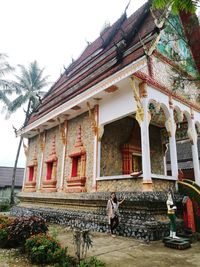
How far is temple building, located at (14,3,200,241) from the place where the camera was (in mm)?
6418

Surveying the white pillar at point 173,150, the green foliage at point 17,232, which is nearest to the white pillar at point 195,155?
the white pillar at point 173,150

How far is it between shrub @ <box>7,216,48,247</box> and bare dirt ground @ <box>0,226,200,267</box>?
0.27 metres

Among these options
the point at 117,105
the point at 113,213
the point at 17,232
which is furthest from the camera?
the point at 117,105

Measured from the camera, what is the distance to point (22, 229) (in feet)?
15.6

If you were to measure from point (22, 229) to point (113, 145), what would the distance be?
490 cm

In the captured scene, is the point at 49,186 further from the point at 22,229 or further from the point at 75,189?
the point at 22,229

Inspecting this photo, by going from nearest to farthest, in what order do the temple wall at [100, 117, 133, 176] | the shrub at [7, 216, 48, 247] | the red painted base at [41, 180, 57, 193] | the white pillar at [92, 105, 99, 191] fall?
the shrub at [7, 216, 48, 247] < the white pillar at [92, 105, 99, 191] < the temple wall at [100, 117, 133, 176] < the red painted base at [41, 180, 57, 193]

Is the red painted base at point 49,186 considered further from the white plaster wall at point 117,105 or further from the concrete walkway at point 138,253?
the concrete walkway at point 138,253

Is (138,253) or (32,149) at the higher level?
(32,149)

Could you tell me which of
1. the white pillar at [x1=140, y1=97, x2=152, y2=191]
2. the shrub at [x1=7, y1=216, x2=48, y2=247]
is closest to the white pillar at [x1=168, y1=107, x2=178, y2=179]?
the white pillar at [x1=140, y1=97, x2=152, y2=191]

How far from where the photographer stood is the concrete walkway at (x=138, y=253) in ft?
11.7

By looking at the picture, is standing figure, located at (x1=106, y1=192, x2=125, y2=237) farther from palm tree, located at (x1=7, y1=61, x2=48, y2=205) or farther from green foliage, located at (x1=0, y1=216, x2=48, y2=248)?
palm tree, located at (x1=7, y1=61, x2=48, y2=205)

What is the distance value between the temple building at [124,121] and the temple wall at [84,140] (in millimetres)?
35

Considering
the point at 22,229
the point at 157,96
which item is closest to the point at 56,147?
the point at 157,96
